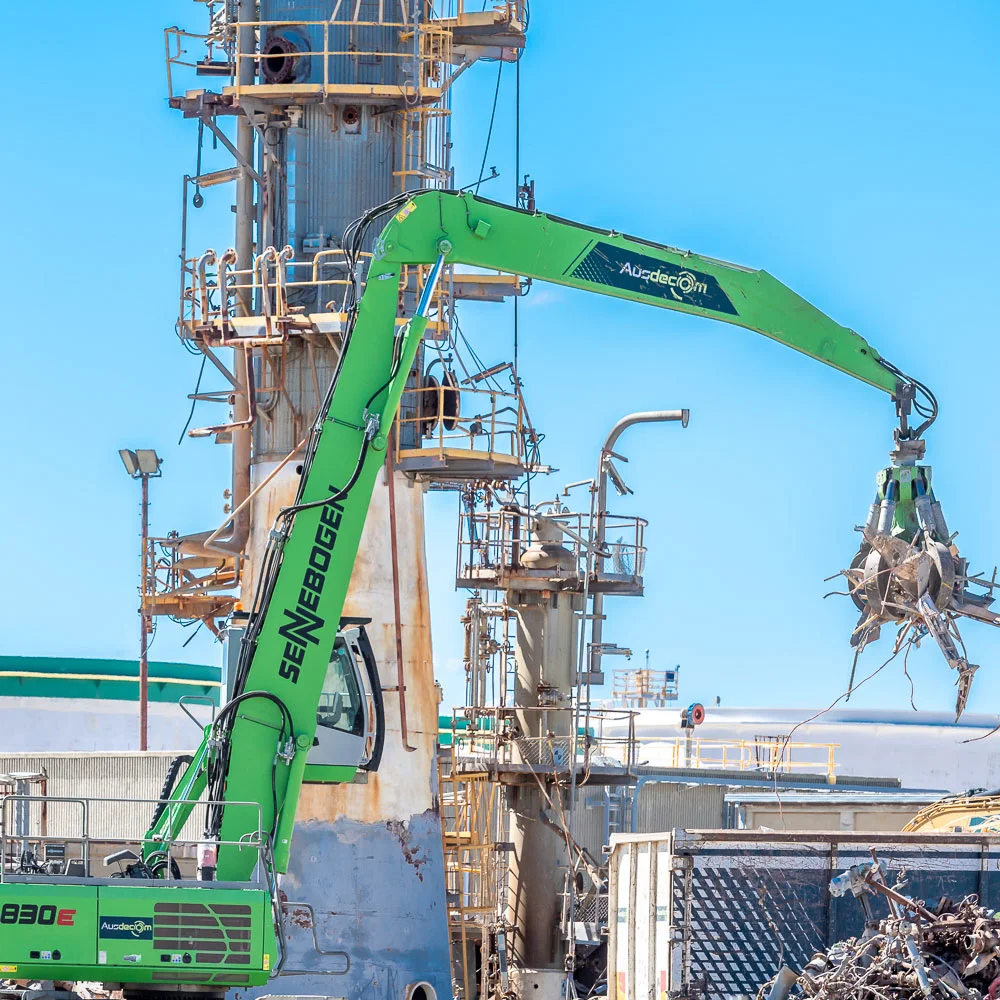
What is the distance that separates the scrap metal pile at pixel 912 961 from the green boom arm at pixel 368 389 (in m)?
4.91

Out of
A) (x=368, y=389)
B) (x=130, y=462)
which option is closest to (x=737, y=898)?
(x=368, y=389)

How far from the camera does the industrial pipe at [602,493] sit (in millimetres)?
31172

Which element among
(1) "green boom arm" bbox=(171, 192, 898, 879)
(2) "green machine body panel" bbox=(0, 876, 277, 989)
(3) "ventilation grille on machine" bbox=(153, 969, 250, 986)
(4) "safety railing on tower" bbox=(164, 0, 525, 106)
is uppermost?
(4) "safety railing on tower" bbox=(164, 0, 525, 106)

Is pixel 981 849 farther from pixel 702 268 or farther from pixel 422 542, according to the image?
pixel 422 542

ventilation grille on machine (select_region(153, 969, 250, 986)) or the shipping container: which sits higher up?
the shipping container

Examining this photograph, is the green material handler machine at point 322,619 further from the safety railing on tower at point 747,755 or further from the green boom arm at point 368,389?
the safety railing on tower at point 747,755

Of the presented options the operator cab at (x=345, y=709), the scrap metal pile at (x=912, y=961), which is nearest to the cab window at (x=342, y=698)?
the operator cab at (x=345, y=709)

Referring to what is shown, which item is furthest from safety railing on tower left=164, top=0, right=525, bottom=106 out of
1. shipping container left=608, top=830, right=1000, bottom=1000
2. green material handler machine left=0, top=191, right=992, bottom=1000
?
shipping container left=608, top=830, right=1000, bottom=1000

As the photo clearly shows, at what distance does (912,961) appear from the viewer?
1355 centimetres

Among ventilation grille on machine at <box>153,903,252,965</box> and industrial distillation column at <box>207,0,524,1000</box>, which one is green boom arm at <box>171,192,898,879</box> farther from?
industrial distillation column at <box>207,0,524,1000</box>

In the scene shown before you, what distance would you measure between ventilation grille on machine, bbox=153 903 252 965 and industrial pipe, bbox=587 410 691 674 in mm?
16341

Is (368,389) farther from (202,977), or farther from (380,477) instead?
(380,477)

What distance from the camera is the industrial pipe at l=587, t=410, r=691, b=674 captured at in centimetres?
3117

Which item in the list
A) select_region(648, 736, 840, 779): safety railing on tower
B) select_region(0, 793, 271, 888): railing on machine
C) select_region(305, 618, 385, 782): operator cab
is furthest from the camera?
select_region(648, 736, 840, 779): safety railing on tower
